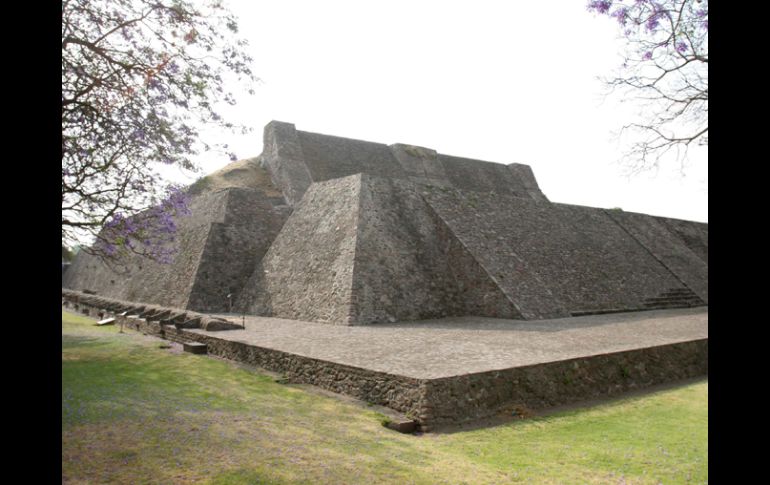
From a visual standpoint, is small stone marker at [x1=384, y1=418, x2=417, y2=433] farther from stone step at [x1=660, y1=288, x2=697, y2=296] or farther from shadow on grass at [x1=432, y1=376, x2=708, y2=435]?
stone step at [x1=660, y1=288, x2=697, y2=296]

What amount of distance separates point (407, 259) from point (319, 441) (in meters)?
8.31

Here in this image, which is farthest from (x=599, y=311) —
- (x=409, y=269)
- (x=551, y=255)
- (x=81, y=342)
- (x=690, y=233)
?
(x=690, y=233)

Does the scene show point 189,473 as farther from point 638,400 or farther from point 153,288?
point 153,288

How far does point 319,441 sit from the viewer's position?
15.2 feet

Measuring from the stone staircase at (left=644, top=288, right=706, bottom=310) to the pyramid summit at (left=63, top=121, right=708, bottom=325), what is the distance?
48 mm

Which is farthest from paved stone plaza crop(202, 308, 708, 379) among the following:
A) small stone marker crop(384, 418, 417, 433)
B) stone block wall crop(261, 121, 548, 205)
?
stone block wall crop(261, 121, 548, 205)

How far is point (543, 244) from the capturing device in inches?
604

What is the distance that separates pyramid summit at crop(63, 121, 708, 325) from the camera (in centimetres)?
1206

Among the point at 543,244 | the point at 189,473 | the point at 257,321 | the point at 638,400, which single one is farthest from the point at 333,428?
the point at 543,244

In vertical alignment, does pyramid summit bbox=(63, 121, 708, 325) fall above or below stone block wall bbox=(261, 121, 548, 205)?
below

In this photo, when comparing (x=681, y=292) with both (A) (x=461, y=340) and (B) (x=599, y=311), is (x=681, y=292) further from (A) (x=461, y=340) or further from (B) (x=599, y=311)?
(A) (x=461, y=340)
